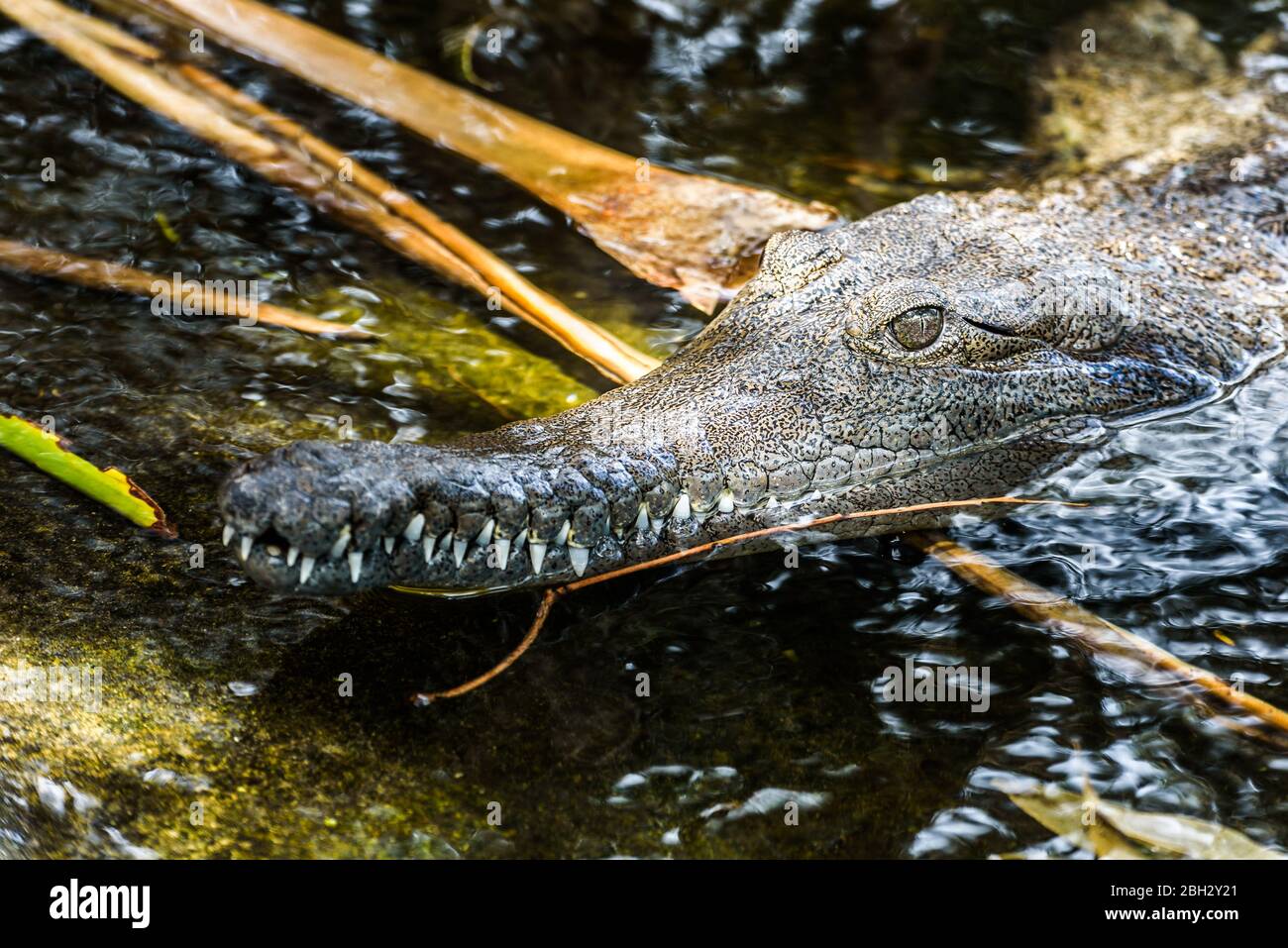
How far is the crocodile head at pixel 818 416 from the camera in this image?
297 cm

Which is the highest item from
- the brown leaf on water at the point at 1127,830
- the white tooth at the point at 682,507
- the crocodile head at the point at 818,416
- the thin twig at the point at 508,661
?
Result: the crocodile head at the point at 818,416

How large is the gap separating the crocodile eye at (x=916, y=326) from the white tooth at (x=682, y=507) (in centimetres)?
106

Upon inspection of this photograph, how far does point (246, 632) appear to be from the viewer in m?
3.38

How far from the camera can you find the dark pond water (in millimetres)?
3002

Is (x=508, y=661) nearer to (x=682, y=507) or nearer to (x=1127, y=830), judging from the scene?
(x=682, y=507)

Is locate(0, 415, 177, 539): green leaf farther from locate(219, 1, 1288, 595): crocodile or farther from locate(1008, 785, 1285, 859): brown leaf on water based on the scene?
locate(1008, 785, 1285, 859): brown leaf on water

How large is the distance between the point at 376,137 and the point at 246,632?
3433 mm

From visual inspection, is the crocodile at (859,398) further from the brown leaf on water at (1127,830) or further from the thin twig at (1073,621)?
the brown leaf on water at (1127,830)

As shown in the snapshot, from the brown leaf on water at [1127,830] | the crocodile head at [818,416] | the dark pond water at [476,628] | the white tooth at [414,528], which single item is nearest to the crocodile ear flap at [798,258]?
the crocodile head at [818,416]

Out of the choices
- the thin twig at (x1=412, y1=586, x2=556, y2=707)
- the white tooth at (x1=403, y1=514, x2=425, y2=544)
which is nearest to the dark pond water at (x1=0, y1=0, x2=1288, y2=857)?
the thin twig at (x1=412, y1=586, x2=556, y2=707)

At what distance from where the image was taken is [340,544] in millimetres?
2893

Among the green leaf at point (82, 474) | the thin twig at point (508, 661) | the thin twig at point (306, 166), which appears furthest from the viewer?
the thin twig at point (306, 166)
